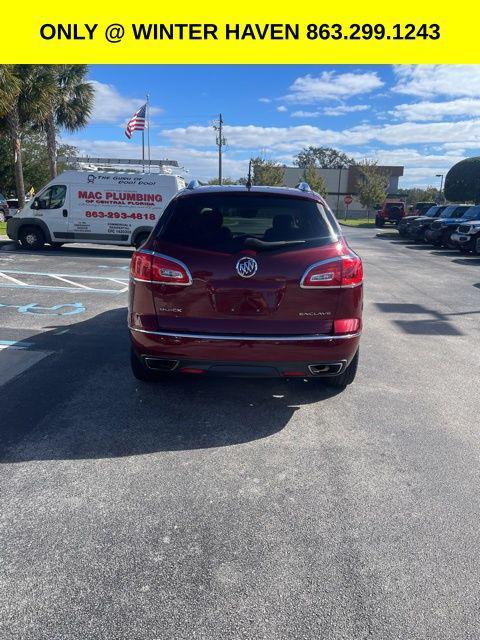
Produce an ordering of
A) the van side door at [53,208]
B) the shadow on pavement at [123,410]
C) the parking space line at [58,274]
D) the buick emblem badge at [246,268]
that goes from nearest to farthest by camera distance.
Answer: the shadow on pavement at [123,410] < the buick emblem badge at [246,268] < the parking space line at [58,274] < the van side door at [53,208]

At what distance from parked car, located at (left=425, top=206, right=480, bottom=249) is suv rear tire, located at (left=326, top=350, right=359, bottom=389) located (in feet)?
58.9

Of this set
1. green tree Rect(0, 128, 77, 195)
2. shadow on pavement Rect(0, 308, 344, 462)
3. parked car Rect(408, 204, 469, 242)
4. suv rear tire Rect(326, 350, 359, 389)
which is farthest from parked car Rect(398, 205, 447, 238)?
green tree Rect(0, 128, 77, 195)

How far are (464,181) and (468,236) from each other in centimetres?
3288

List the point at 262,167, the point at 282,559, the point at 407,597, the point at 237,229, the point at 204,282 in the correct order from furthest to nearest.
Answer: the point at 262,167 < the point at 237,229 < the point at 204,282 < the point at 282,559 < the point at 407,597

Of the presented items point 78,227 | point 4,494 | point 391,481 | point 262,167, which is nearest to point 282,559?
point 391,481

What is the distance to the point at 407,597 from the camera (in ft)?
7.13

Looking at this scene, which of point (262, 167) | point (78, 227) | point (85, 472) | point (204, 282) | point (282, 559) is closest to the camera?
point (282, 559)

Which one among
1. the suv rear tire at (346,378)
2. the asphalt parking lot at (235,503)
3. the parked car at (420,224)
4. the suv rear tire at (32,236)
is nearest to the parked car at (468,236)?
the parked car at (420,224)

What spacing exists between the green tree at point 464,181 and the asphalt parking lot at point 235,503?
4736 cm

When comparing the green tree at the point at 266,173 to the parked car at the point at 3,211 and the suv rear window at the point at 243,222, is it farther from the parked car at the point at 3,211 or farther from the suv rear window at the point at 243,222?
the suv rear window at the point at 243,222

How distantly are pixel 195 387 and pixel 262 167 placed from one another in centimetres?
5741

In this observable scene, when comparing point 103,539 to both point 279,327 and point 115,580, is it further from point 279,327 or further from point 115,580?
point 279,327

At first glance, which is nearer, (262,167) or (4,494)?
(4,494)

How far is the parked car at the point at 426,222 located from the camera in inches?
918
